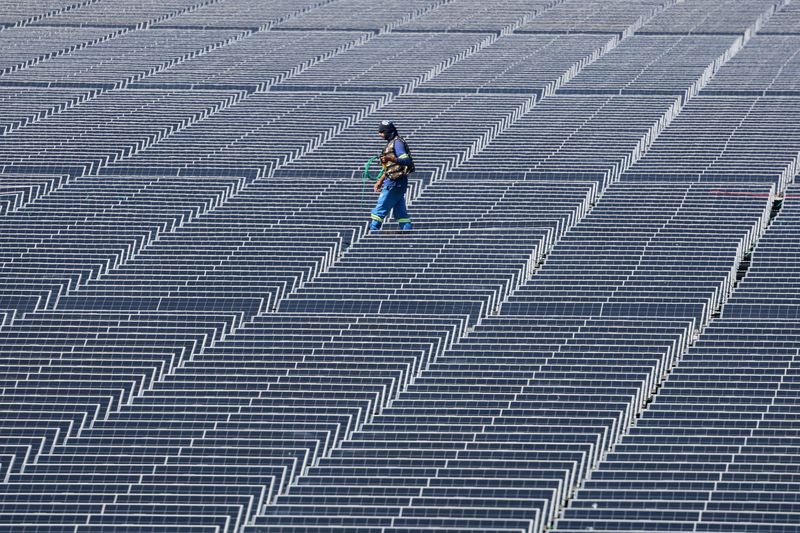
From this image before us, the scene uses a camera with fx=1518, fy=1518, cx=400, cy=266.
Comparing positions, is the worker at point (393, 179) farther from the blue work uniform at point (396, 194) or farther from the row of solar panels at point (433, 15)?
the row of solar panels at point (433, 15)

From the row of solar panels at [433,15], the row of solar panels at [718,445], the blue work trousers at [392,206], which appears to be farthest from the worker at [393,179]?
the row of solar panels at [433,15]

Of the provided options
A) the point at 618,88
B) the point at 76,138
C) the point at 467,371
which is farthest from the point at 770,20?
the point at 467,371

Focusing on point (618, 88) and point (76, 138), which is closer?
point (76, 138)

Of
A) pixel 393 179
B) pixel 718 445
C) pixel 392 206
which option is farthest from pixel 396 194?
pixel 718 445

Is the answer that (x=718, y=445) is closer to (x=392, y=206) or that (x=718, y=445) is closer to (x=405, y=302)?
(x=405, y=302)

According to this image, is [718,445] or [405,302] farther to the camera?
[405,302]

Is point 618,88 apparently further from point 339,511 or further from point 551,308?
point 339,511

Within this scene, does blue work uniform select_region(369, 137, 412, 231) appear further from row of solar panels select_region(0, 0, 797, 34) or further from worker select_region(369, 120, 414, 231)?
row of solar panels select_region(0, 0, 797, 34)

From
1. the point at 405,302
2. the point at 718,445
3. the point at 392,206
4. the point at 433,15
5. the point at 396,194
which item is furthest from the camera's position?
the point at 433,15
